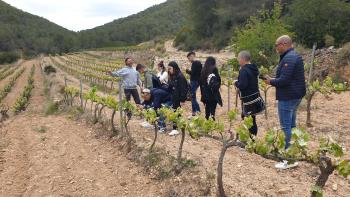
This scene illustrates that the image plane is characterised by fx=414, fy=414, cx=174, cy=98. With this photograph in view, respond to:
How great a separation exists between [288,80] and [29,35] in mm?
122220

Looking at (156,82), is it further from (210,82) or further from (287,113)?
(287,113)

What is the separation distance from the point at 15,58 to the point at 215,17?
47404 millimetres

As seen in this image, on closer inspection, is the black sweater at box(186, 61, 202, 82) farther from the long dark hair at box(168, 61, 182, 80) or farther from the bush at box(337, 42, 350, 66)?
the bush at box(337, 42, 350, 66)

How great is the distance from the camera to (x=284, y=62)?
586cm

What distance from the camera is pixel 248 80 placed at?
693 cm

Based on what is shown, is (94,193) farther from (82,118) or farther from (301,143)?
(82,118)

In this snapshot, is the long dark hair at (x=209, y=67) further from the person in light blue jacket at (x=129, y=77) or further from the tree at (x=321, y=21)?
the tree at (x=321, y=21)

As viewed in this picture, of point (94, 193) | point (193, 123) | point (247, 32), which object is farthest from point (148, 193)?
point (247, 32)

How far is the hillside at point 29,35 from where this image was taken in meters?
103

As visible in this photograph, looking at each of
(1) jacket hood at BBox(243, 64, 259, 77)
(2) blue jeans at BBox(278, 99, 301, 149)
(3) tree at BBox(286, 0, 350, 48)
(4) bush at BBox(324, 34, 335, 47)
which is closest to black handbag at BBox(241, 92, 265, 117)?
(1) jacket hood at BBox(243, 64, 259, 77)

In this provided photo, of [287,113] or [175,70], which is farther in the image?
[175,70]

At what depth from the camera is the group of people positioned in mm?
5891

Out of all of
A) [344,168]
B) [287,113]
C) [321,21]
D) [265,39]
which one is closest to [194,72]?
[287,113]

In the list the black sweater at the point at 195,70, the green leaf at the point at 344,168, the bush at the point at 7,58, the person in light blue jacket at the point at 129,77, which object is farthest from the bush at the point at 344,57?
the bush at the point at 7,58
